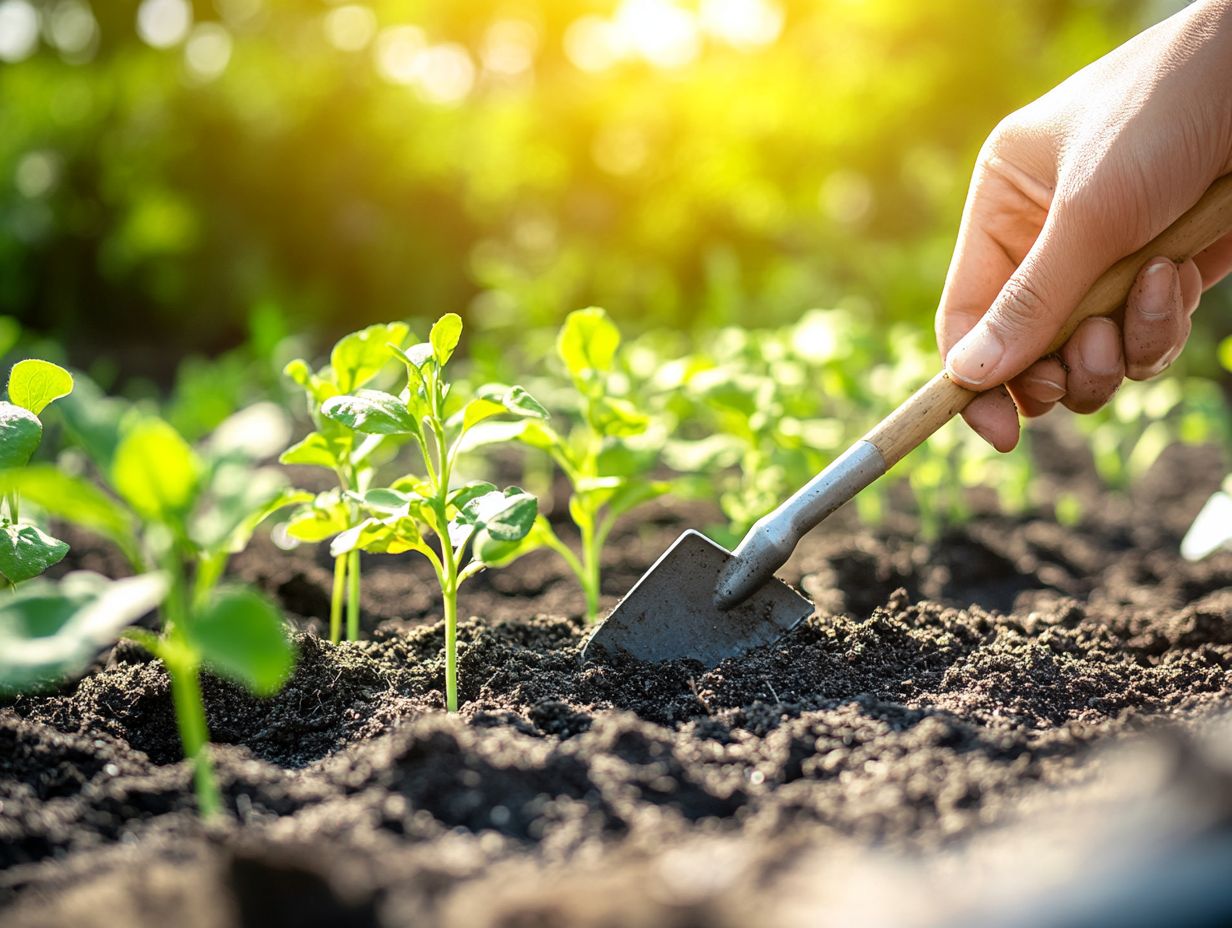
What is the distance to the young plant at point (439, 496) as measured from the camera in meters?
1.44

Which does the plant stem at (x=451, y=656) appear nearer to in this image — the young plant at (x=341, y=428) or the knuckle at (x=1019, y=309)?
the young plant at (x=341, y=428)

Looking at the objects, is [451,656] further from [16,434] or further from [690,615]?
[16,434]

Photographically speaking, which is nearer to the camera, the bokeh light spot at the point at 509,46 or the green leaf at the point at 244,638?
the green leaf at the point at 244,638

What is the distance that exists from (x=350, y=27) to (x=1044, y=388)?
633 centimetres

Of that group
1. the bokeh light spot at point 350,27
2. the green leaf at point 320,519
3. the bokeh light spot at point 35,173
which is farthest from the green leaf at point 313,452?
the bokeh light spot at point 350,27

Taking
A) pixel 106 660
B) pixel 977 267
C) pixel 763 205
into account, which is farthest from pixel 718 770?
pixel 763 205

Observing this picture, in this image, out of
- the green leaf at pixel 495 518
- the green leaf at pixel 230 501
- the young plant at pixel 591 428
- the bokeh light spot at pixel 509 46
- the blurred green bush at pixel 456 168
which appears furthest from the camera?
the bokeh light spot at pixel 509 46

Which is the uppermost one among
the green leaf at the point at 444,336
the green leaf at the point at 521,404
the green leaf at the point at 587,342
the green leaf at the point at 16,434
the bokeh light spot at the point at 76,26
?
the bokeh light spot at the point at 76,26

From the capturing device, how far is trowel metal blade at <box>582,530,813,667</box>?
72.2 inches

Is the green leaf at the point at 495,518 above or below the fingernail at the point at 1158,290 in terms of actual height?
below

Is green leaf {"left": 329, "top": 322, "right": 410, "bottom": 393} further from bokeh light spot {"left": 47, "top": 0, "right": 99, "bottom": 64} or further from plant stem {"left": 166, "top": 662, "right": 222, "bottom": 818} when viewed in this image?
bokeh light spot {"left": 47, "top": 0, "right": 99, "bottom": 64}

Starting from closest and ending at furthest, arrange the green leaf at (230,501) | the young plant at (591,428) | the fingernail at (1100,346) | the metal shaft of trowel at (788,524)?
the green leaf at (230,501) → the metal shaft of trowel at (788,524) → the young plant at (591,428) → the fingernail at (1100,346)

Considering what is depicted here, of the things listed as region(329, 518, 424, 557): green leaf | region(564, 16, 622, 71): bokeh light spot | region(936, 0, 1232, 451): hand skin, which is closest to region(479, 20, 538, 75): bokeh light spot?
region(564, 16, 622, 71): bokeh light spot

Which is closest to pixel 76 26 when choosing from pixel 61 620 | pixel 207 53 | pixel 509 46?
pixel 207 53
